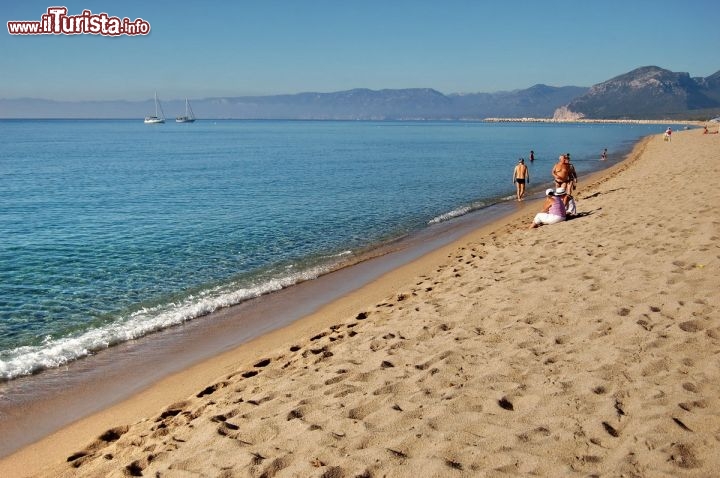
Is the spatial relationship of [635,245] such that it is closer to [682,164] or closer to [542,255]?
[542,255]

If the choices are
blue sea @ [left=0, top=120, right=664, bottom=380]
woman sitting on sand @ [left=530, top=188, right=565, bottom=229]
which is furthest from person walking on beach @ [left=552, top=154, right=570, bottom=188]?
blue sea @ [left=0, top=120, right=664, bottom=380]

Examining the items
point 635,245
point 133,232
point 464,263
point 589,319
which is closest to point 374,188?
point 133,232

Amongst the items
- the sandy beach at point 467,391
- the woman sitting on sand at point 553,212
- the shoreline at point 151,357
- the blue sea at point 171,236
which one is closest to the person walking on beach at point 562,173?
the woman sitting on sand at point 553,212

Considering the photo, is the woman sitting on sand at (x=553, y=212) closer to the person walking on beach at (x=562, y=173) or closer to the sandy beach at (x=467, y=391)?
the person walking on beach at (x=562, y=173)

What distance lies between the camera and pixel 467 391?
5.36 meters

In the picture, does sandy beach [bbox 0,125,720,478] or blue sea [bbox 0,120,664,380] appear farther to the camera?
blue sea [bbox 0,120,664,380]

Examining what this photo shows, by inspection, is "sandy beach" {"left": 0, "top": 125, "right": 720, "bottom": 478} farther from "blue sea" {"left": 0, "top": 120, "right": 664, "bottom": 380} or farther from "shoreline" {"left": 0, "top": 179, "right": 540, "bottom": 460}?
"blue sea" {"left": 0, "top": 120, "right": 664, "bottom": 380}

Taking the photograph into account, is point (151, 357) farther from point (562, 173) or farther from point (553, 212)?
point (562, 173)

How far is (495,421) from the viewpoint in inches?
187

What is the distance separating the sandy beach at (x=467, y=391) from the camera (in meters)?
4.30

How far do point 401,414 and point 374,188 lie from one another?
26434 millimetres

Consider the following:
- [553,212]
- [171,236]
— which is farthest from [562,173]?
[171,236]

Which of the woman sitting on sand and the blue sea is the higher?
the woman sitting on sand

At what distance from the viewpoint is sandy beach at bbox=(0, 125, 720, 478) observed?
4301mm
